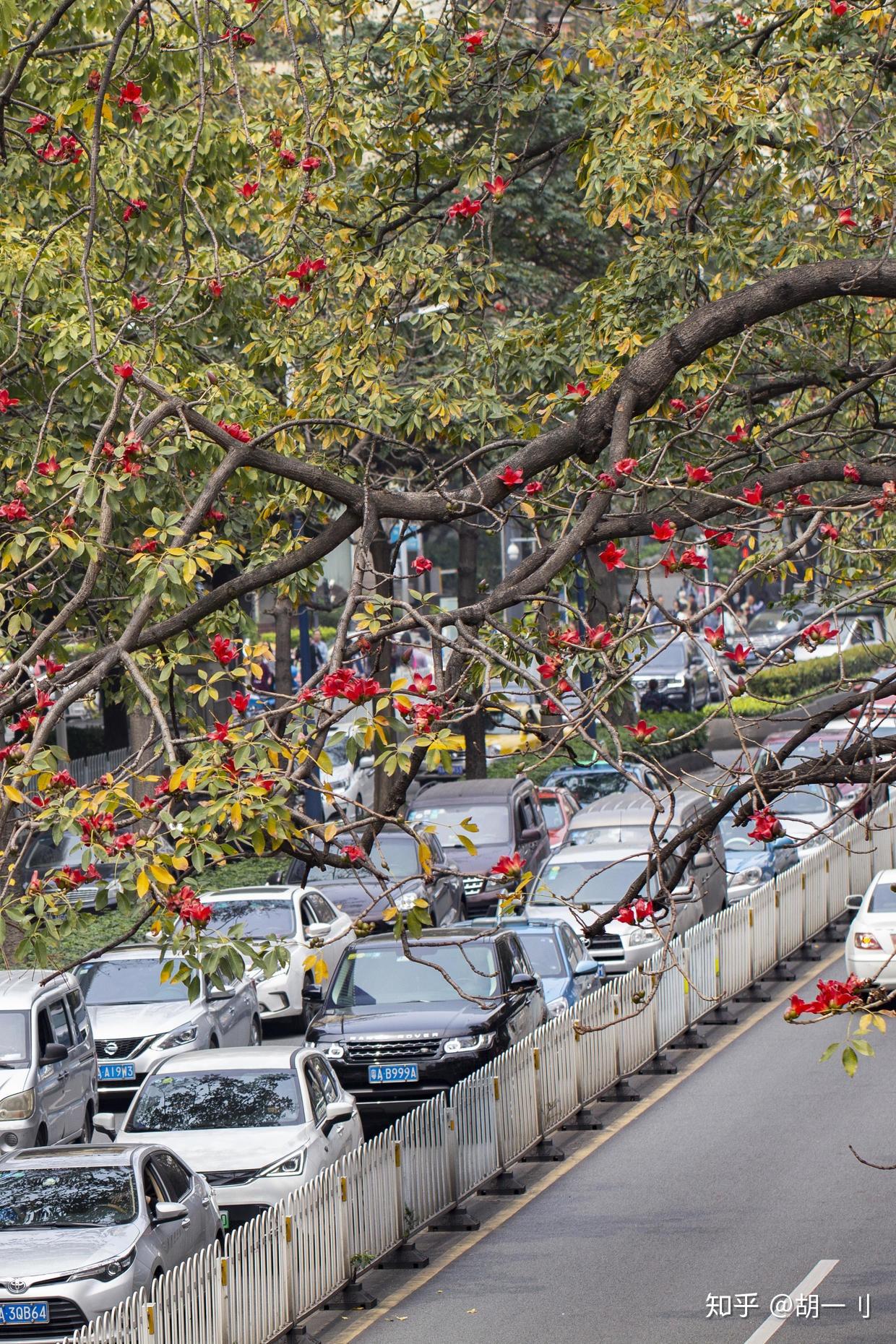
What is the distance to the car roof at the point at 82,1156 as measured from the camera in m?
10.9

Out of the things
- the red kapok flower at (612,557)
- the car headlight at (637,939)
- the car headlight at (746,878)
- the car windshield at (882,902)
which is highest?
the red kapok flower at (612,557)

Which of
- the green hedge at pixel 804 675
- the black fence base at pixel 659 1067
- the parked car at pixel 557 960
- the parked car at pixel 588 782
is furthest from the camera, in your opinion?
the green hedge at pixel 804 675

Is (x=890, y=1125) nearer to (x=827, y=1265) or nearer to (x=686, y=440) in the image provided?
(x=827, y=1265)

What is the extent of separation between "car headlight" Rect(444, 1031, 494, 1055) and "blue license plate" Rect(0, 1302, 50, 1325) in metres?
6.23

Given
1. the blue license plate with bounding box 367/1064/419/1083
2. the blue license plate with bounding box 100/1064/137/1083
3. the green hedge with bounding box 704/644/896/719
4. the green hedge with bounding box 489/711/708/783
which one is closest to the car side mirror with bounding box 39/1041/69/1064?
the blue license plate with bounding box 100/1064/137/1083

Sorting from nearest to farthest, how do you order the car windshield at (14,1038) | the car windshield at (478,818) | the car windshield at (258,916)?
1. the car windshield at (14,1038)
2. the car windshield at (258,916)
3. the car windshield at (478,818)

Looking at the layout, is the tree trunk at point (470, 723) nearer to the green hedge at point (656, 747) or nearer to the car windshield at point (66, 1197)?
the green hedge at point (656, 747)

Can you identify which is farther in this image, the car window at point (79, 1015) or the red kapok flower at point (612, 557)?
the car window at point (79, 1015)

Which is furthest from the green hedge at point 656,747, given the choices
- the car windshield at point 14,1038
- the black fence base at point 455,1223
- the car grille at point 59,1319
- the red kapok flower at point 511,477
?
the red kapok flower at point 511,477

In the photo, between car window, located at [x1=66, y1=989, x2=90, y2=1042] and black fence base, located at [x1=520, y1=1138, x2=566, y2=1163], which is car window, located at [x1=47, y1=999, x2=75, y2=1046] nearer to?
car window, located at [x1=66, y1=989, x2=90, y2=1042]

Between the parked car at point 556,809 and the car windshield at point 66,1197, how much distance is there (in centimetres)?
1753

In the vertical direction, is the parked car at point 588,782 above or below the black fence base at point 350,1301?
above

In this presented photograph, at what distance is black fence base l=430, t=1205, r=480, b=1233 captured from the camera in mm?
13211

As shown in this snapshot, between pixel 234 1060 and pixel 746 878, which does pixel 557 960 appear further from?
pixel 746 878
